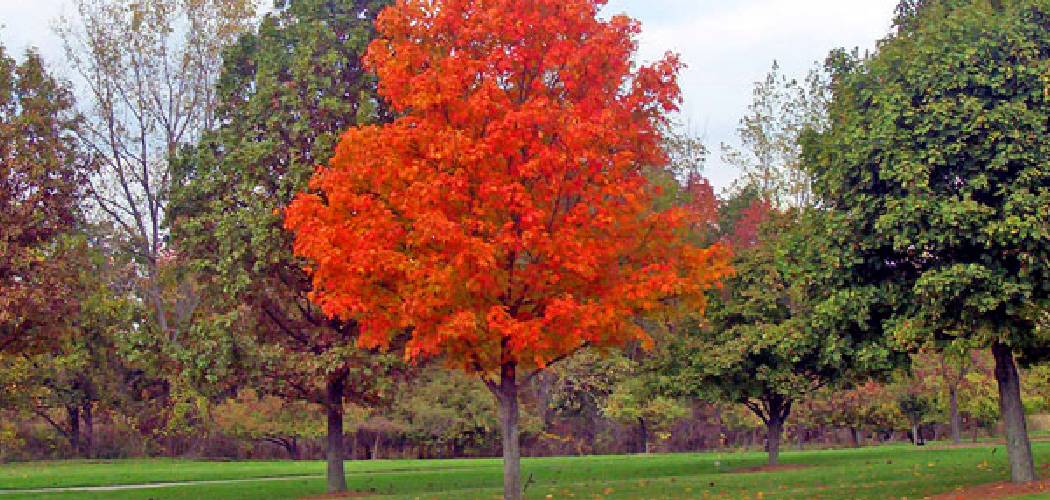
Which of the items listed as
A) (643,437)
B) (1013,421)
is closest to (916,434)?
(643,437)

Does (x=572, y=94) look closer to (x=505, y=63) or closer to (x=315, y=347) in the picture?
(x=505, y=63)

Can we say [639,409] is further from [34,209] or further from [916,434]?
[34,209]

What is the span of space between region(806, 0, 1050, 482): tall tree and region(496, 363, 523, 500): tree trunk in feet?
20.7

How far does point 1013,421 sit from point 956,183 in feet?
15.6

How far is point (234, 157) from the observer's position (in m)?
22.9

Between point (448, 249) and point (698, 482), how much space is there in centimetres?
1255

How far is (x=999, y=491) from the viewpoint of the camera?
15969 millimetres

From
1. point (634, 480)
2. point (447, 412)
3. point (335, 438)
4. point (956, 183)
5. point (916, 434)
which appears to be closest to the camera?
point (956, 183)

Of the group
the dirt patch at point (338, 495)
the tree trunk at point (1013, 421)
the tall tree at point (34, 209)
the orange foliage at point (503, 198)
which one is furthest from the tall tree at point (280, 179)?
the tree trunk at point (1013, 421)

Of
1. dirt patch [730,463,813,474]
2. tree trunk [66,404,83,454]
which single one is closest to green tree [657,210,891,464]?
dirt patch [730,463,813,474]

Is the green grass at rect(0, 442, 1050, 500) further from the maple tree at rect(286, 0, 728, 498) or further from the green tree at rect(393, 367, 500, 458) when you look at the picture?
the green tree at rect(393, 367, 500, 458)

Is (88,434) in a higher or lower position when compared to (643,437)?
higher

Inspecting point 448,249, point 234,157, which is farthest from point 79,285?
point 448,249

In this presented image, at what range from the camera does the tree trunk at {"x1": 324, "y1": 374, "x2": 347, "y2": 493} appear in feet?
80.0
